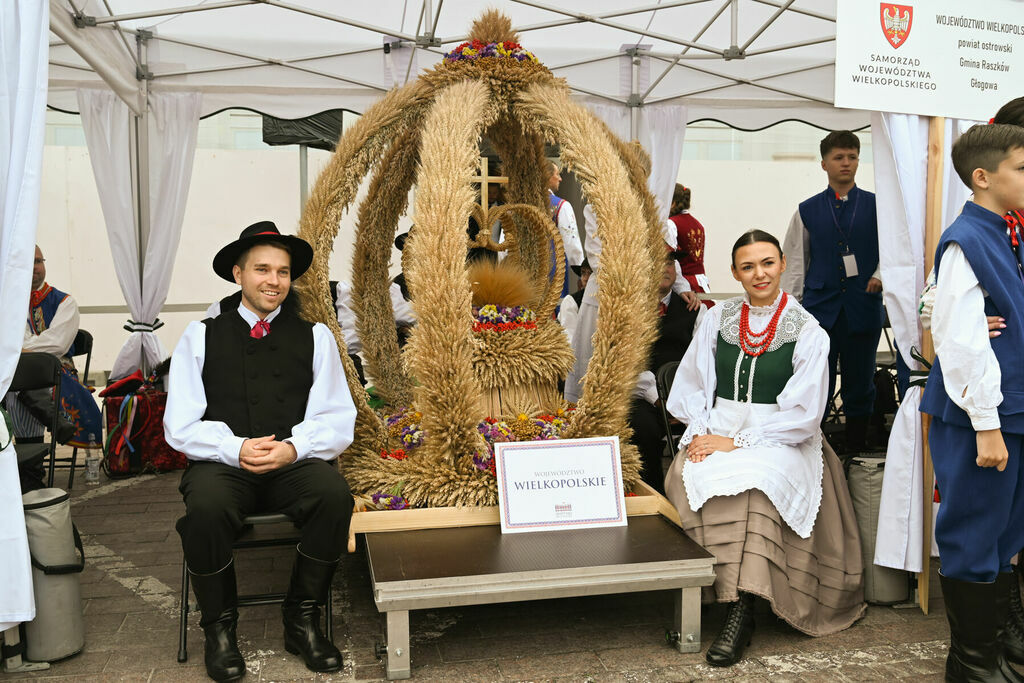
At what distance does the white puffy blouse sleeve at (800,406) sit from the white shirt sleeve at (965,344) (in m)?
0.77

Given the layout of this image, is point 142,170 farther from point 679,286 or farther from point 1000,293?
point 1000,293

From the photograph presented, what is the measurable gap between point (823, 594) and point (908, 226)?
164 cm

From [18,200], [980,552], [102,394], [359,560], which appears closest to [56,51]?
[102,394]

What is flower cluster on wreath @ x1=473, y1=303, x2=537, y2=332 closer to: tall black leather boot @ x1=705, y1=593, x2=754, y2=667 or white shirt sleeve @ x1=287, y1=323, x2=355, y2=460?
white shirt sleeve @ x1=287, y1=323, x2=355, y2=460

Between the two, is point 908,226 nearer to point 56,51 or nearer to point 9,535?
point 9,535

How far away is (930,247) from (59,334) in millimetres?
5300

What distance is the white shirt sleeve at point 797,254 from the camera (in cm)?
586

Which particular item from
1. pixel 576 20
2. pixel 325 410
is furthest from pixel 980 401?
pixel 576 20

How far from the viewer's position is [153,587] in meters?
4.09

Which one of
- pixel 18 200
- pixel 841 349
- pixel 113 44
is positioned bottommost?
pixel 841 349

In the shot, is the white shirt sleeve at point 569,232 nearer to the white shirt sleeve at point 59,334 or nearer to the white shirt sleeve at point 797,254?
the white shirt sleeve at point 797,254

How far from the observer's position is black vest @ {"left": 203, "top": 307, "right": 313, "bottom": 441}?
3578mm

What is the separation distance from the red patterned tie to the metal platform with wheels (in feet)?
3.16

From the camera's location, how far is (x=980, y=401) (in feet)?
9.39
